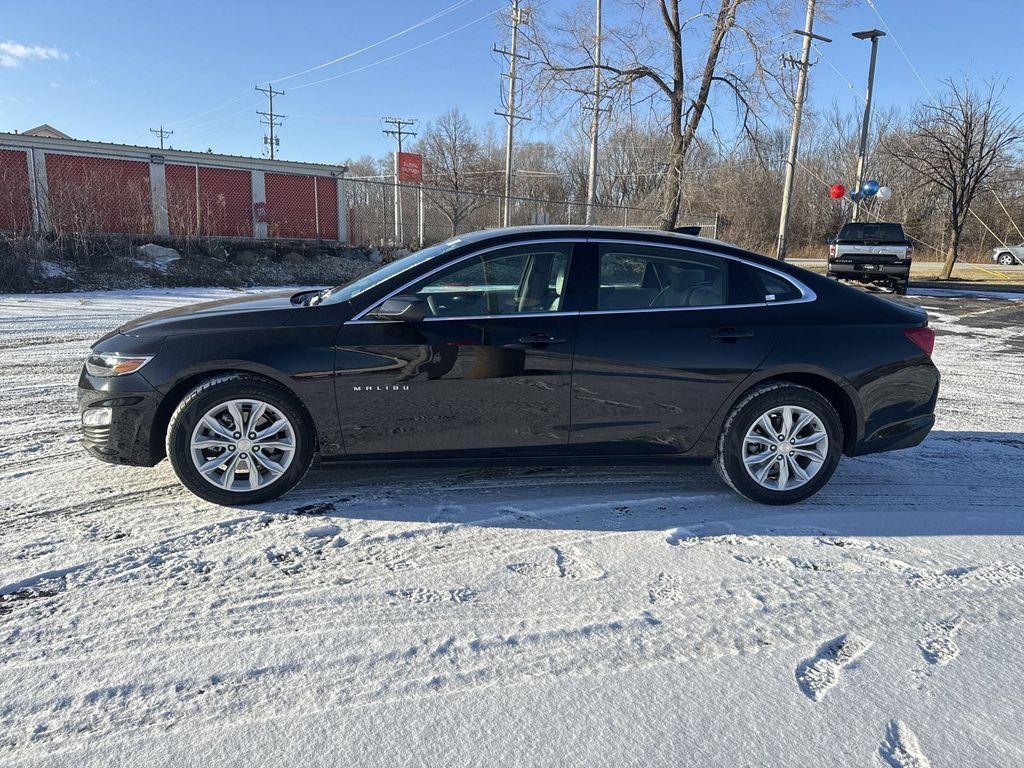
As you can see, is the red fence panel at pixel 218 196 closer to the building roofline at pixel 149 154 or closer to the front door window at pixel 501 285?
the building roofline at pixel 149 154

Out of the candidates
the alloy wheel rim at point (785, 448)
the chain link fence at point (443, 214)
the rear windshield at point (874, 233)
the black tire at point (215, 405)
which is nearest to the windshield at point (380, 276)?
the black tire at point (215, 405)

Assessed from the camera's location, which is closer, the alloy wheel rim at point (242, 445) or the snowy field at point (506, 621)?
the snowy field at point (506, 621)

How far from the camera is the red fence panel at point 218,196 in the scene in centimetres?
2070

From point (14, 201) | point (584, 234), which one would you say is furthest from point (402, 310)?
point (14, 201)

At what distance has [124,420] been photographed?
3787 mm

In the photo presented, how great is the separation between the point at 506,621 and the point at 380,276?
228cm

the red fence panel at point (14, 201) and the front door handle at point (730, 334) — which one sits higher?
the red fence panel at point (14, 201)

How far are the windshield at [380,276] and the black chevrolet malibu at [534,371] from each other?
0.03 m

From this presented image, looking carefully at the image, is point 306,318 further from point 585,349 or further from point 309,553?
point 585,349

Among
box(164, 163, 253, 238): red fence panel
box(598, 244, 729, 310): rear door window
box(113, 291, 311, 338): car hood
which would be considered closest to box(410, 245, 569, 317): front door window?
box(598, 244, 729, 310): rear door window

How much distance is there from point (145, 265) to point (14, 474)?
44.9 ft

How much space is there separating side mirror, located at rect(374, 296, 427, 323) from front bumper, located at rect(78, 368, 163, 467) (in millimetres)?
1283

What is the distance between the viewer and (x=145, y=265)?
53.7 feet

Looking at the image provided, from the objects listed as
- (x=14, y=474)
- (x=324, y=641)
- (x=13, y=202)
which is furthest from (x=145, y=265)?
(x=324, y=641)
